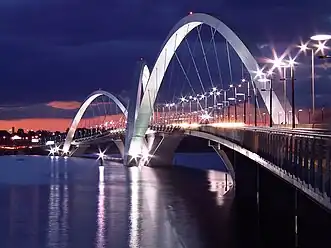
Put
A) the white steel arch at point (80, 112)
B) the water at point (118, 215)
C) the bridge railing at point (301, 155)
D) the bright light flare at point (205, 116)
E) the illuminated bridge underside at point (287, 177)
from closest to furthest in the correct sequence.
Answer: the illuminated bridge underside at point (287, 177) → the bridge railing at point (301, 155) → the water at point (118, 215) → the bright light flare at point (205, 116) → the white steel arch at point (80, 112)

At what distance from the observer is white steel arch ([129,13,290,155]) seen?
52.8 meters

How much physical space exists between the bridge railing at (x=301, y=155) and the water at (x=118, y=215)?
17.3 feet

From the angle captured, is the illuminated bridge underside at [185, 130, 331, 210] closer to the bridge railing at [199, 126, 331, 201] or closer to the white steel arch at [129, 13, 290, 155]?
the bridge railing at [199, 126, 331, 201]

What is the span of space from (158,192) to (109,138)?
227 ft

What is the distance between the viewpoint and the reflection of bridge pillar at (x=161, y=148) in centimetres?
8744

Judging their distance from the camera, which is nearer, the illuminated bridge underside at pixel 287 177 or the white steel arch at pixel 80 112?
the illuminated bridge underside at pixel 287 177

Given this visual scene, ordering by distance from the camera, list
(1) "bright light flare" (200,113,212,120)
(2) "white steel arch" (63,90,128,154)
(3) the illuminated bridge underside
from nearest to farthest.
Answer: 1. (3) the illuminated bridge underside
2. (1) "bright light flare" (200,113,212,120)
3. (2) "white steel arch" (63,90,128,154)

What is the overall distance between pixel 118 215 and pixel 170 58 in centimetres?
4001

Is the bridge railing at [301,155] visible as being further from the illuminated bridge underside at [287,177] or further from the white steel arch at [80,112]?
the white steel arch at [80,112]

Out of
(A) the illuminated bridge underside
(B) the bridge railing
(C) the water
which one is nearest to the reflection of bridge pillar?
(C) the water

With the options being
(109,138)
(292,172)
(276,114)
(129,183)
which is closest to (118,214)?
(276,114)

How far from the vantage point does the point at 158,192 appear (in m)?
53.8

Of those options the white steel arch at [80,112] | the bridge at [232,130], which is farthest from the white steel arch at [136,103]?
the white steel arch at [80,112]

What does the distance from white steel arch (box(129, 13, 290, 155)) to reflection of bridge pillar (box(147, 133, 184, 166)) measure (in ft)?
5.16
